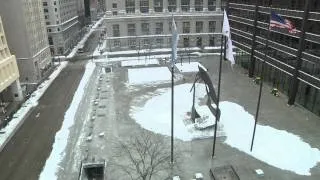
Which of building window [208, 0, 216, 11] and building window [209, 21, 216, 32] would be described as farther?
building window [209, 21, 216, 32]

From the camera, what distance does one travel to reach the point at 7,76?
5272cm

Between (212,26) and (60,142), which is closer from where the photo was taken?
(60,142)

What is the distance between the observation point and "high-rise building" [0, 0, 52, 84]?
201 ft

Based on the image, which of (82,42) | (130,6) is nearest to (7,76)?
(130,6)

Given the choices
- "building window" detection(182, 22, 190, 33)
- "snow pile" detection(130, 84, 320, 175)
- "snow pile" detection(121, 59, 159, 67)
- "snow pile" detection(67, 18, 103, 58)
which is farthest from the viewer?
→ "building window" detection(182, 22, 190, 33)

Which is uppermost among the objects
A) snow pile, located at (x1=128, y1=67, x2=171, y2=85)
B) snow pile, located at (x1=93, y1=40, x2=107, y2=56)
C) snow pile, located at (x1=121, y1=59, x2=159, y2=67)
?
snow pile, located at (x1=93, y1=40, x2=107, y2=56)

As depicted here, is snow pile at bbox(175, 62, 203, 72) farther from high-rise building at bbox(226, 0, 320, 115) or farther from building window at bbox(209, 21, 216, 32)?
building window at bbox(209, 21, 216, 32)

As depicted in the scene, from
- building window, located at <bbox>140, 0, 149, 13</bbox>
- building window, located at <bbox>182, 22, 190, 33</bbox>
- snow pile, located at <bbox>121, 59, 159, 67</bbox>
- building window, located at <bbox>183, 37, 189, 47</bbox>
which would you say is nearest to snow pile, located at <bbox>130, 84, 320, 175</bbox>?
snow pile, located at <bbox>121, 59, 159, 67</bbox>

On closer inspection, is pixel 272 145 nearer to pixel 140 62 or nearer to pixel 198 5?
pixel 140 62

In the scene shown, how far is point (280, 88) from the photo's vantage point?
2235 inches

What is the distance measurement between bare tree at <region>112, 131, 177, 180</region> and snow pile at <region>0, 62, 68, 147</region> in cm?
1696

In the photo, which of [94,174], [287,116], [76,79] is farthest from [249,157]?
[76,79]

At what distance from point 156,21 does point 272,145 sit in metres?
65.1

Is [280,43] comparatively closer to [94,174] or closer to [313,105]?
[313,105]
